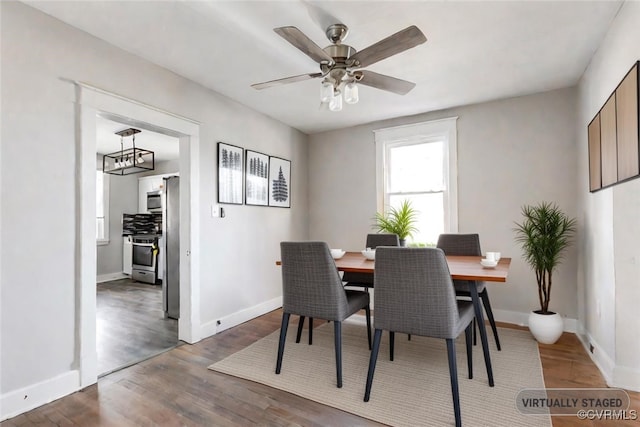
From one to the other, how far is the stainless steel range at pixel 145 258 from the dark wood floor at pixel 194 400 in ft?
11.6

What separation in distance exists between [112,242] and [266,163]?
426 centimetres

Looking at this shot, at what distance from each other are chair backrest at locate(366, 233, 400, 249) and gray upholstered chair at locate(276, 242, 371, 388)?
1.10 m

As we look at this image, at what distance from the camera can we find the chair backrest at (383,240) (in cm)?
334

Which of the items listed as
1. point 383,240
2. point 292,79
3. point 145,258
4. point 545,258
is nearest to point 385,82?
point 292,79

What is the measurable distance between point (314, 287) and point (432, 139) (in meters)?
2.68

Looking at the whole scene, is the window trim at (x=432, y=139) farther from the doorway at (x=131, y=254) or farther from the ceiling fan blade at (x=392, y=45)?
the doorway at (x=131, y=254)

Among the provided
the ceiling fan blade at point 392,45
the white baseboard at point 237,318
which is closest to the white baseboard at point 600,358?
the ceiling fan blade at point 392,45

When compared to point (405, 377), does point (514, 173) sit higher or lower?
higher

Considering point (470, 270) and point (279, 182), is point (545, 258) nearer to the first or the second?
point (470, 270)

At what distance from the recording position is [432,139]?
13.2 feet

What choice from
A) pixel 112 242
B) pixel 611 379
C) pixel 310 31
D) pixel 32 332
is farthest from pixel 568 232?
pixel 112 242

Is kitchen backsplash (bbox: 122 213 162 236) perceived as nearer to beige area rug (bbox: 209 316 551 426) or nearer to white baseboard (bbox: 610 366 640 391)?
beige area rug (bbox: 209 316 551 426)

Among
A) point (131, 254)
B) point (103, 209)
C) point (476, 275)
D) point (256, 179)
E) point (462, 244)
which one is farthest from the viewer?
point (131, 254)

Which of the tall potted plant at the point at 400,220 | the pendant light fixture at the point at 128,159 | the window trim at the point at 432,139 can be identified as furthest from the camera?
the pendant light fixture at the point at 128,159
